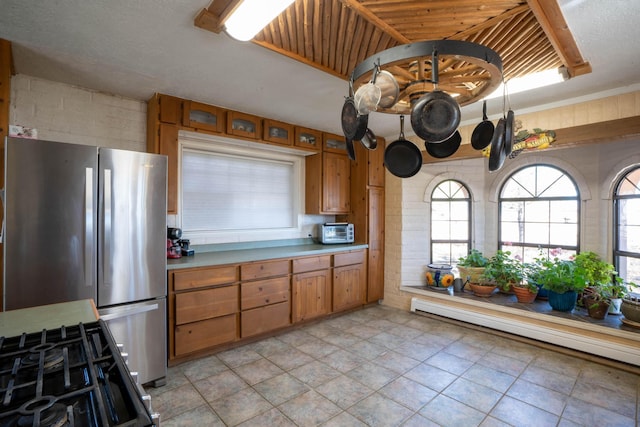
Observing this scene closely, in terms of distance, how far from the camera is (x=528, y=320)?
10.4ft

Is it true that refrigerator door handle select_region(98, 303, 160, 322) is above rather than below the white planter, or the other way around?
above

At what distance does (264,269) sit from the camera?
3113 mm

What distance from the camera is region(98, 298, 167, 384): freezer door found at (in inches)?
85.8

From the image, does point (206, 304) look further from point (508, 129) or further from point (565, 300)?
point (565, 300)

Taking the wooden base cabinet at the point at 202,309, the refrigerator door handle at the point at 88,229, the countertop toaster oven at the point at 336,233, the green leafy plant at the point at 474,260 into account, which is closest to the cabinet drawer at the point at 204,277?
the wooden base cabinet at the point at 202,309

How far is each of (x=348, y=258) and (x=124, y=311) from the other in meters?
2.53

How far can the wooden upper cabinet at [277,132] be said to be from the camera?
11.1ft

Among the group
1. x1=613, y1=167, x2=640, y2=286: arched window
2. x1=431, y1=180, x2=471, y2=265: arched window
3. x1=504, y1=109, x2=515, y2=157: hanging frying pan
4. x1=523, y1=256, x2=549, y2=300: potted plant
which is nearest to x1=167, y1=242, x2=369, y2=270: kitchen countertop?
x1=431, y1=180, x2=471, y2=265: arched window

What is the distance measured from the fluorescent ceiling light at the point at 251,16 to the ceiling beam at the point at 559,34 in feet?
4.02

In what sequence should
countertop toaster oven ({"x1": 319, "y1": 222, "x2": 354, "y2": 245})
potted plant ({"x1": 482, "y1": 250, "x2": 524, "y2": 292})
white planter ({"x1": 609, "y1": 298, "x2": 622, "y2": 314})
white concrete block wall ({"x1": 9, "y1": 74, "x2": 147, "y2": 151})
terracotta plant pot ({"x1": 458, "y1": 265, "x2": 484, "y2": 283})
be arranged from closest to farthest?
white concrete block wall ({"x1": 9, "y1": 74, "x2": 147, "y2": 151}) → white planter ({"x1": 609, "y1": 298, "x2": 622, "y2": 314}) → potted plant ({"x1": 482, "y1": 250, "x2": 524, "y2": 292}) → terracotta plant pot ({"x1": 458, "y1": 265, "x2": 484, "y2": 283}) → countertop toaster oven ({"x1": 319, "y1": 222, "x2": 354, "y2": 245})

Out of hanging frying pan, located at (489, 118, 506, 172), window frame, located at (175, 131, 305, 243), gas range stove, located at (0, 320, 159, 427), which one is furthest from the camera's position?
window frame, located at (175, 131, 305, 243)

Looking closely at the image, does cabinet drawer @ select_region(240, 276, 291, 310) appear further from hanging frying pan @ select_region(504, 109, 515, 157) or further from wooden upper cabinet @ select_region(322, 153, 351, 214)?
hanging frying pan @ select_region(504, 109, 515, 157)

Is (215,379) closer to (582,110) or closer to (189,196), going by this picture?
(189,196)

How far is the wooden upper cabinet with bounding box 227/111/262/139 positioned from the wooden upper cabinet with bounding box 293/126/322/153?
0.53 m
